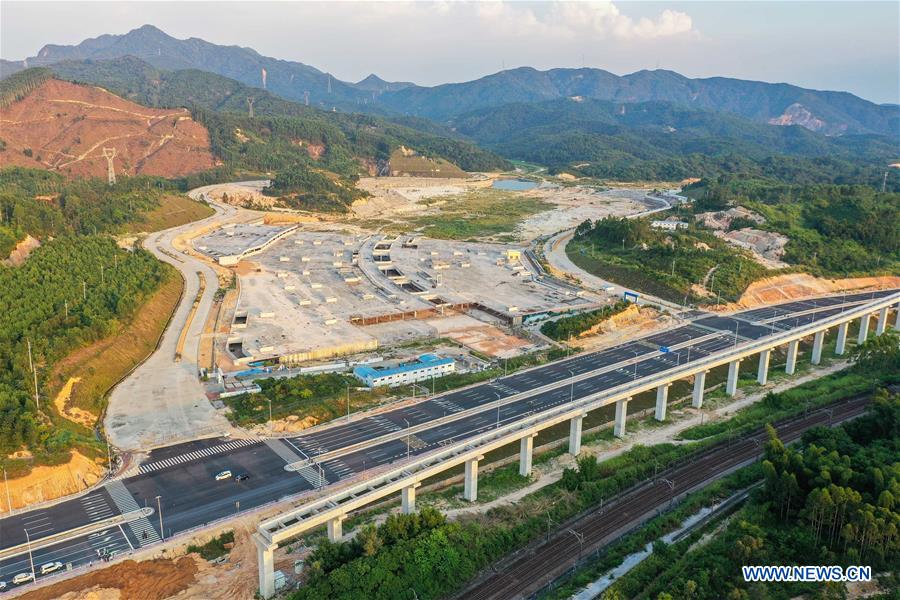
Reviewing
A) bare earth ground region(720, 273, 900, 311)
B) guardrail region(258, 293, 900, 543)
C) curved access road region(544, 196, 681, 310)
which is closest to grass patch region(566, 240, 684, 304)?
curved access road region(544, 196, 681, 310)

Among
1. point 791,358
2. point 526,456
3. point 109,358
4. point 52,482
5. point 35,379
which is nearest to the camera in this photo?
point 52,482

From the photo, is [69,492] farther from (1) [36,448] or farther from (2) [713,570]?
(2) [713,570]

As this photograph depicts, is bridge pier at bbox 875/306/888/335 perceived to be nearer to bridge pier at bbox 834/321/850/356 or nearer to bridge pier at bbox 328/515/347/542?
bridge pier at bbox 834/321/850/356

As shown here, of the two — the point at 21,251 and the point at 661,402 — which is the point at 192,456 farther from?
the point at 21,251

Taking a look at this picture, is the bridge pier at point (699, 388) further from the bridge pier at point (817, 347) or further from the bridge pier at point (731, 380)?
the bridge pier at point (817, 347)

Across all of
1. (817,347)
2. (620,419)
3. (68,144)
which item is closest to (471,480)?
(620,419)

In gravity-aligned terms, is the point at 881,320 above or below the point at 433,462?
below

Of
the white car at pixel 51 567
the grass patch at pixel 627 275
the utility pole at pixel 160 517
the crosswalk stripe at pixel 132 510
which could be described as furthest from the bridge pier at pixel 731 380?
the white car at pixel 51 567

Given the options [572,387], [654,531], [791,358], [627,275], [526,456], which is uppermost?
[627,275]
